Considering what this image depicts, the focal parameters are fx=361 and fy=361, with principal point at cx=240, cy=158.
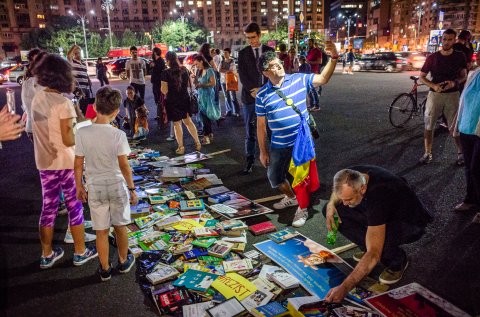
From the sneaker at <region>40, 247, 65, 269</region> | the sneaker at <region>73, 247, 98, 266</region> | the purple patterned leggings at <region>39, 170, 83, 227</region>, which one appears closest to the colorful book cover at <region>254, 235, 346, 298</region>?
the sneaker at <region>73, 247, 98, 266</region>

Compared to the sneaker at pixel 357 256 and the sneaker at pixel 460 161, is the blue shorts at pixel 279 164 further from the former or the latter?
the sneaker at pixel 460 161

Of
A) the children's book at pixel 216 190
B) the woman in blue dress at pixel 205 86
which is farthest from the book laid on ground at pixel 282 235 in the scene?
the woman in blue dress at pixel 205 86

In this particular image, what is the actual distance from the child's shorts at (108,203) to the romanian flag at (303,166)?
6.45 ft

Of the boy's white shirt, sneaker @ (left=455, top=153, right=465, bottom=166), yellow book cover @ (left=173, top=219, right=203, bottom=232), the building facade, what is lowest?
yellow book cover @ (left=173, top=219, right=203, bottom=232)

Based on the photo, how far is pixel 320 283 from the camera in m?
3.15

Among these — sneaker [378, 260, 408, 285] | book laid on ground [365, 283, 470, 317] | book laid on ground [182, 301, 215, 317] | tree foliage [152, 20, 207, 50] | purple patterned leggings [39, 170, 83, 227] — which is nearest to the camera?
book laid on ground [365, 283, 470, 317]

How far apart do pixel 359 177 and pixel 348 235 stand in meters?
0.92

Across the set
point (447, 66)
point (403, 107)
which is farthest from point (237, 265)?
point (403, 107)

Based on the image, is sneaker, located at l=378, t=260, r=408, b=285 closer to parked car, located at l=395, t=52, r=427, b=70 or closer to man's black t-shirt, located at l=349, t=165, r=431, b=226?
man's black t-shirt, located at l=349, t=165, r=431, b=226

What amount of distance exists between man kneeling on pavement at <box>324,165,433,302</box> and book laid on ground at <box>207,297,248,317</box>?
2.23 ft

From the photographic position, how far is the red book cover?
4121 mm

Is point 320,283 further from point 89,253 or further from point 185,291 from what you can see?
point 89,253

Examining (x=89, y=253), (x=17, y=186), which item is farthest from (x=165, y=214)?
(x=17, y=186)

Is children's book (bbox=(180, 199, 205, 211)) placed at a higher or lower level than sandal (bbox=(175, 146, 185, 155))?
lower
